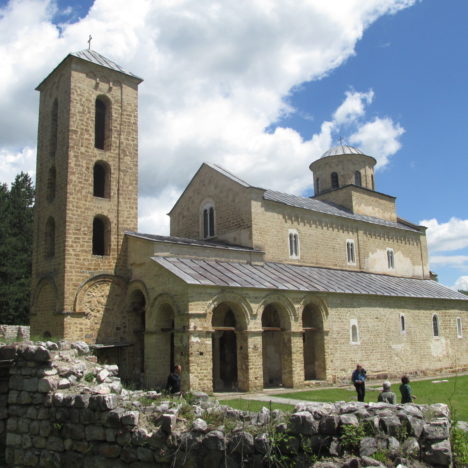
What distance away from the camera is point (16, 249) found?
35094 mm

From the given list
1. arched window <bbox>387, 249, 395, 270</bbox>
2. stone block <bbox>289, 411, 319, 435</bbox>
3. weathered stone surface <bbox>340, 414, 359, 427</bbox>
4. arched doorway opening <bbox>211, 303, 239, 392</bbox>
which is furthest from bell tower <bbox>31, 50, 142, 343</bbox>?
arched window <bbox>387, 249, 395, 270</bbox>

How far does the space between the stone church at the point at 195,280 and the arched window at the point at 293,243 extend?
0.25 feet

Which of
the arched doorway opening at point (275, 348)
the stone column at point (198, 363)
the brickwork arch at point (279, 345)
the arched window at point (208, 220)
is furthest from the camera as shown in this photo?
the arched window at point (208, 220)

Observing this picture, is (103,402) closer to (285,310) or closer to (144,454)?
(144,454)

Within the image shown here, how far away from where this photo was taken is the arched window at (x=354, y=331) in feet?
71.1

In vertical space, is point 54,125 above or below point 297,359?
above

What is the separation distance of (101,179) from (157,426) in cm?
1516

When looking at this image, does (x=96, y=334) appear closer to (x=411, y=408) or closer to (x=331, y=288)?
(x=331, y=288)

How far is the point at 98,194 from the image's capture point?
2089 centimetres

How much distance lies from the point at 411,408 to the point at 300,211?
1893 centimetres

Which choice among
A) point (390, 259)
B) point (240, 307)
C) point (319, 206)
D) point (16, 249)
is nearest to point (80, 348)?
point (240, 307)

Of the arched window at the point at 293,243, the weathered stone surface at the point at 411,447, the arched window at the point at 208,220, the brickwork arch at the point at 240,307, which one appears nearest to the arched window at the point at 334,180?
the arched window at the point at 293,243

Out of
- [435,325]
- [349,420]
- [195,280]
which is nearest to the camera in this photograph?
[349,420]

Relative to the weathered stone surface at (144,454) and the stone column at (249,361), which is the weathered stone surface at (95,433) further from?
the stone column at (249,361)
